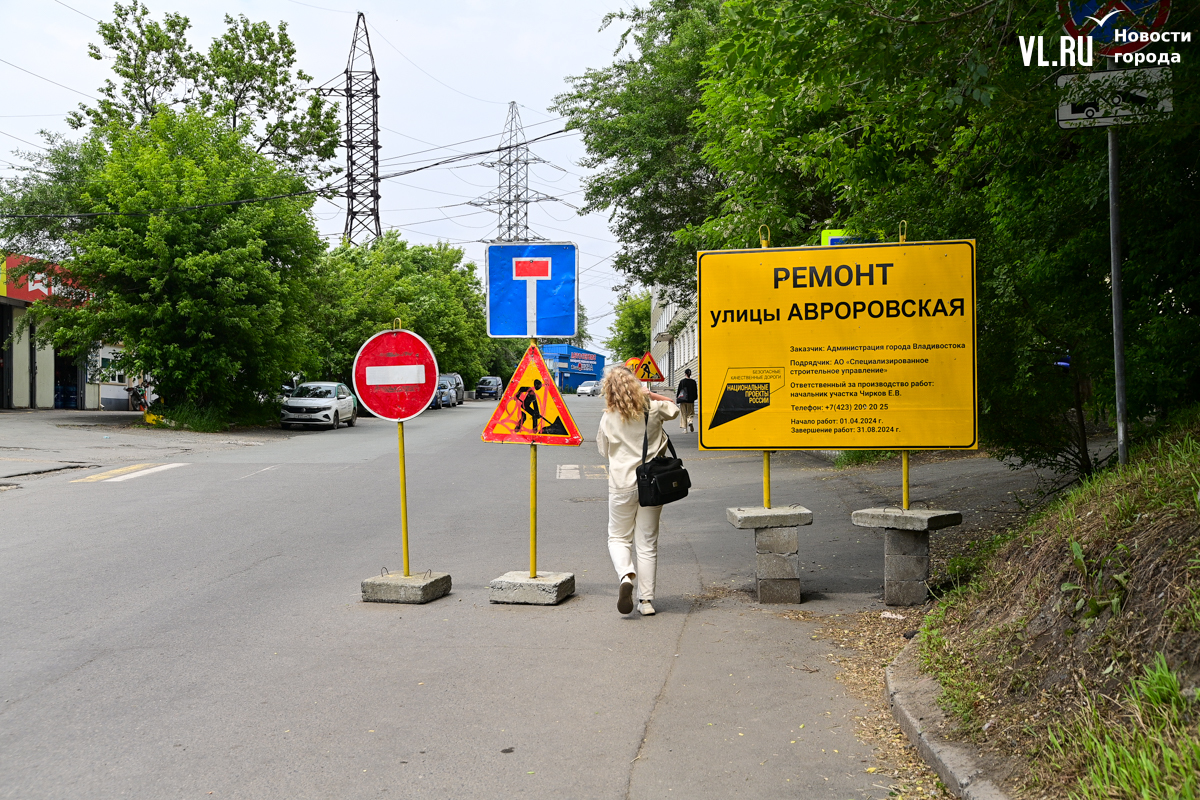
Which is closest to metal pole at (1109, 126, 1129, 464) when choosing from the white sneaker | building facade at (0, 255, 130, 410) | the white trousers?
the white trousers

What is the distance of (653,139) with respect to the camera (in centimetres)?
2162

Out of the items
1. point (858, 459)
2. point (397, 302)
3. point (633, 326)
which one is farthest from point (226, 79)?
point (633, 326)

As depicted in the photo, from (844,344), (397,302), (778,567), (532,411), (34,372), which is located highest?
(397,302)

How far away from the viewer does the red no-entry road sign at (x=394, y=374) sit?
7992mm

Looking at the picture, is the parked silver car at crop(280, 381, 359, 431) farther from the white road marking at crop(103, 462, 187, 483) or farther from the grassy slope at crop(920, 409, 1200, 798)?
the grassy slope at crop(920, 409, 1200, 798)

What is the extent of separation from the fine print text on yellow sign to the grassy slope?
2081mm

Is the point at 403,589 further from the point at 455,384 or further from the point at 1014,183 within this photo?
the point at 455,384

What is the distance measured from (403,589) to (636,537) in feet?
5.88

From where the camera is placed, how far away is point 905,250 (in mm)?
7535

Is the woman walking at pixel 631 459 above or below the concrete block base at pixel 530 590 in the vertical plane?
above

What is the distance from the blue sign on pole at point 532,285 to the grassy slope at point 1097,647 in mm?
3896

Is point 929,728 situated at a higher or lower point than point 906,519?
lower

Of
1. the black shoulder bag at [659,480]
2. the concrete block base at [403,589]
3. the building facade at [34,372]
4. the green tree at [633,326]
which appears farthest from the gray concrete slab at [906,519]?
the green tree at [633,326]

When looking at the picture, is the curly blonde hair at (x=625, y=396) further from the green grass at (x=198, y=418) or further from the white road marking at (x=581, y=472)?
the green grass at (x=198, y=418)
